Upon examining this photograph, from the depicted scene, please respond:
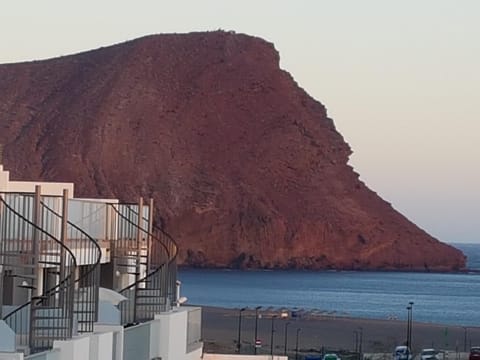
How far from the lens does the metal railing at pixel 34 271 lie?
42.2 ft

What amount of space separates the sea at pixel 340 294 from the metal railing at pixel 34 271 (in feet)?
282

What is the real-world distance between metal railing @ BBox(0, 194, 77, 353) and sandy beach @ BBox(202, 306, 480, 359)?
157 feet

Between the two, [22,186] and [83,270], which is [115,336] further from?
[22,186]

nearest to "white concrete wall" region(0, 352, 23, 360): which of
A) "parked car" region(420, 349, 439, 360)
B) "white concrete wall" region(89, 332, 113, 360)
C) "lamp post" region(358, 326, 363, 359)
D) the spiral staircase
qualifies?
the spiral staircase

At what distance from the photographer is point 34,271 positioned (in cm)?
1398

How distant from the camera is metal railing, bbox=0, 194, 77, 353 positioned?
506 inches

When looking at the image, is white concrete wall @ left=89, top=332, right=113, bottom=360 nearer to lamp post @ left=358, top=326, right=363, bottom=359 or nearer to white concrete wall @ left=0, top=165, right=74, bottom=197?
white concrete wall @ left=0, top=165, right=74, bottom=197

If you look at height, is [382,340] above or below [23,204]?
below

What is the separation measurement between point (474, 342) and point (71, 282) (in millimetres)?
71795

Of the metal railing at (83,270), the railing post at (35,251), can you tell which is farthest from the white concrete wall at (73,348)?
the metal railing at (83,270)

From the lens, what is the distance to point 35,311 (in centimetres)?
1286

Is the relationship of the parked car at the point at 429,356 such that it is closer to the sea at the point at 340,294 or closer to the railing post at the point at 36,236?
the sea at the point at 340,294

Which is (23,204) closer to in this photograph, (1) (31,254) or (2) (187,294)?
(1) (31,254)

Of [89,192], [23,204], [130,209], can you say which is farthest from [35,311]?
[89,192]
